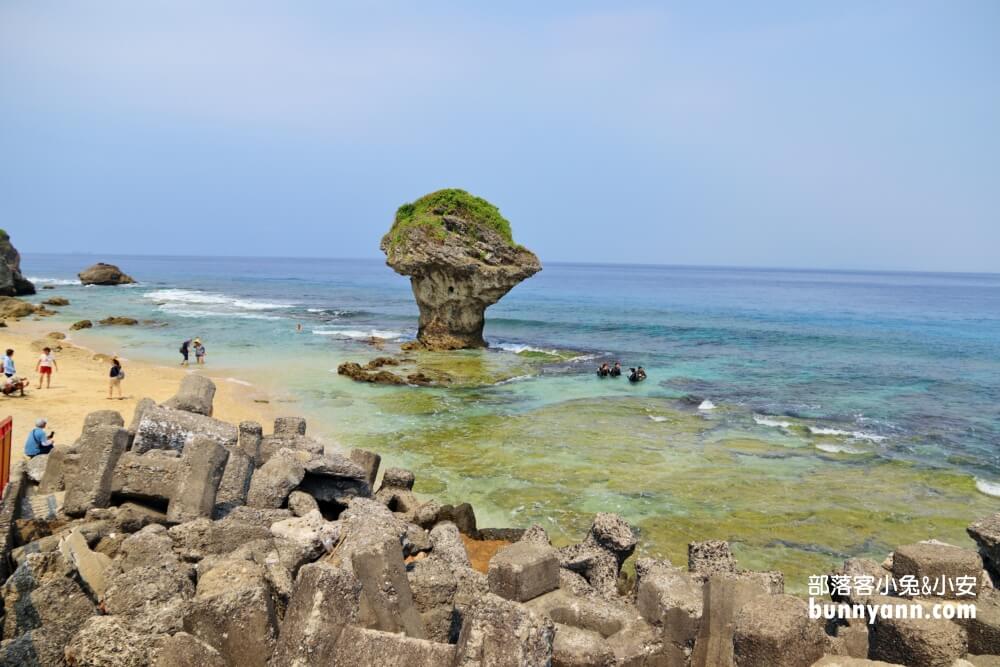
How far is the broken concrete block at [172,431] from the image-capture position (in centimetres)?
957

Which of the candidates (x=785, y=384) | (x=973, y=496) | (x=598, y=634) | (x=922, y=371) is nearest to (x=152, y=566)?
(x=598, y=634)

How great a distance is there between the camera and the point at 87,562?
664 centimetres

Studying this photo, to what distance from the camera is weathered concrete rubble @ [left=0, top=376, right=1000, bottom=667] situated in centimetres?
507

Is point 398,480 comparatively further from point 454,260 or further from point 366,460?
point 454,260

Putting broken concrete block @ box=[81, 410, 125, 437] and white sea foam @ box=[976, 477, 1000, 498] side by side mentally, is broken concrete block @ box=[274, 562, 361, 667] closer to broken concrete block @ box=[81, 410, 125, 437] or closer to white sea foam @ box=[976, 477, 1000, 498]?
broken concrete block @ box=[81, 410, 125, 437]

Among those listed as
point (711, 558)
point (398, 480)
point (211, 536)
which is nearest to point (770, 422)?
point (398, 480)

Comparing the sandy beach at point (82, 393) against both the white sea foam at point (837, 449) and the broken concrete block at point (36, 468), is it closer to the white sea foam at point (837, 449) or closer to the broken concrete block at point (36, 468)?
the broken concrete block at point (36, 468)

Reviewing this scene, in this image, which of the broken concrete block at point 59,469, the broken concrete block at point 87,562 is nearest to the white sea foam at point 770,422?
the broken concrete block at point 59,469

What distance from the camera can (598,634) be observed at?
6066 millimetres

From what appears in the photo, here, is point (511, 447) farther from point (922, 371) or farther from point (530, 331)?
point (530, 331)

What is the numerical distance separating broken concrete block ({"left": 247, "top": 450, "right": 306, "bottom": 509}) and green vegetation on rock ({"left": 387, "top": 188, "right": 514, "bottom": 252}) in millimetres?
25916

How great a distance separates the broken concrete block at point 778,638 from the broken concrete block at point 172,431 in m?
7.17

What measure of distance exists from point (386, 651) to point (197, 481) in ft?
Answer: 15.4

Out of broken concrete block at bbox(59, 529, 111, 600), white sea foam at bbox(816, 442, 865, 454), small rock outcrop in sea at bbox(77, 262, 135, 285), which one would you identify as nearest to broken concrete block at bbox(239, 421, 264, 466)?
broken concrete block at bbox(59, 529, 111, 600)
